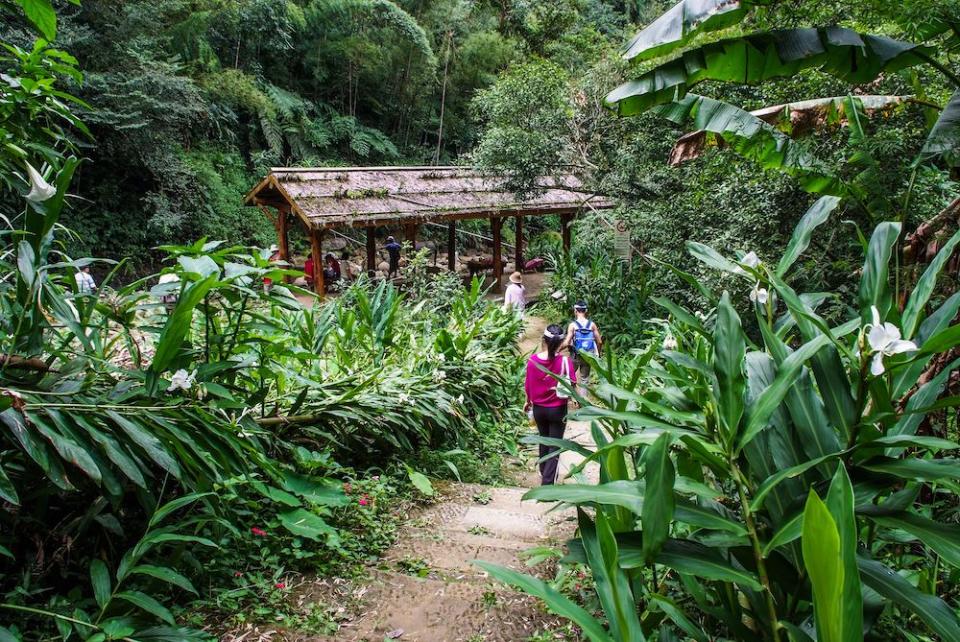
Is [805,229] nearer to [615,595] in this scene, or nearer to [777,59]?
[615,595]

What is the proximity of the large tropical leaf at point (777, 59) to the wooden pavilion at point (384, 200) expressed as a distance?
19.8 ft

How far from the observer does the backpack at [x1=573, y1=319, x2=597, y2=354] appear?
6.27 m

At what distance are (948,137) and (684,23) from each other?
127cm

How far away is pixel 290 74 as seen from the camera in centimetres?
2012

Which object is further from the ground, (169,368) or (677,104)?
(677,104)

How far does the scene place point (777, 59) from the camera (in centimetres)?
325

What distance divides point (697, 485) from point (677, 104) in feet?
10.8

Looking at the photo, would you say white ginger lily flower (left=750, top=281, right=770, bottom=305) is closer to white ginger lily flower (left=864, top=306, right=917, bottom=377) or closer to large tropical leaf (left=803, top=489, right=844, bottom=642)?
white ginger lily flower (left=864, top=306, right=917, bottom=377)

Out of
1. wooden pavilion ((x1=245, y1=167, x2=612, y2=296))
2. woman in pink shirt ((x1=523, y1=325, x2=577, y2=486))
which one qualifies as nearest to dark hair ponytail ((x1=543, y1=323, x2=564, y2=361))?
woman in pink shirt ((x1=523, y1=325, x2=577, y2=486))

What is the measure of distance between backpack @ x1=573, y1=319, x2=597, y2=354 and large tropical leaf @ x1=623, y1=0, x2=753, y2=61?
138 inches

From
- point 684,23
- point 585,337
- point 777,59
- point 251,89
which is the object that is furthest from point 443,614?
point 251,89

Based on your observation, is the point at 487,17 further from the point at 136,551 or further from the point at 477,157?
the point at 136,551

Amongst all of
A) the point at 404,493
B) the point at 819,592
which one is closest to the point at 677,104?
the point at 404,493

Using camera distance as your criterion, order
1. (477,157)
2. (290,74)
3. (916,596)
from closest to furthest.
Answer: (916,596) → (477,157) → (290,74)
